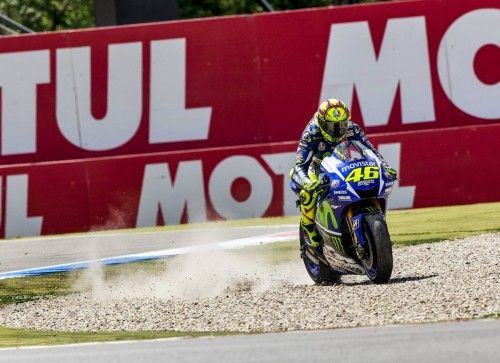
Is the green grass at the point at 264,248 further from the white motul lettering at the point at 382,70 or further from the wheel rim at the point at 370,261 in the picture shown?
the wheel rim at the point at 370,261

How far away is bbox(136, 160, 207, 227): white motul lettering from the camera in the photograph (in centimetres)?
2097

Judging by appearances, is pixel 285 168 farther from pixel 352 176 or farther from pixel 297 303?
pixel 297 303

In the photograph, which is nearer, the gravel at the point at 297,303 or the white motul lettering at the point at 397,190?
the gravel at the point at 297,303

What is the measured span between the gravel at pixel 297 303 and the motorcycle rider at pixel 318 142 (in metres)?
0.88

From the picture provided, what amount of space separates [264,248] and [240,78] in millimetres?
4881

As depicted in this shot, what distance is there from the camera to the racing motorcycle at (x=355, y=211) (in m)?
12.2

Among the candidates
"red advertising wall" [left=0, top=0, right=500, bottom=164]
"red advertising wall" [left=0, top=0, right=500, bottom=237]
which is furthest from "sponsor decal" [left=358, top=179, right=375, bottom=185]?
"red advertising wall" [left=0, top=0, right=500, bottom=164]

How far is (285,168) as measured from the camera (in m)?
20.9

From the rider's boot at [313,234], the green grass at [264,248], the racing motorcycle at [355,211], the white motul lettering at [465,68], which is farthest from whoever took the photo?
the white motul lettering at [465,68]

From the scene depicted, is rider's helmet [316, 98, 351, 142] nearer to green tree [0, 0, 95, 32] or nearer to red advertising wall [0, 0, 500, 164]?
red advertising wall [0, 0, 500, 164]

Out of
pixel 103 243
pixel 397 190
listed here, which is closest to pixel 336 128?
pixel 103 243

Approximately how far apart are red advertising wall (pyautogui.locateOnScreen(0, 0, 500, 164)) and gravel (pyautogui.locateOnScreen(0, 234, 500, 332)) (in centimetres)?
679

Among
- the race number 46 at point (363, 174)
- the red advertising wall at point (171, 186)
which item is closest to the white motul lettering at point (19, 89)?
the red advertising wall at point (171, 186)

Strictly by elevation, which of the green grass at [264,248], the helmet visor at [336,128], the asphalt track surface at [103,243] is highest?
the helmet visor at [336,128]
